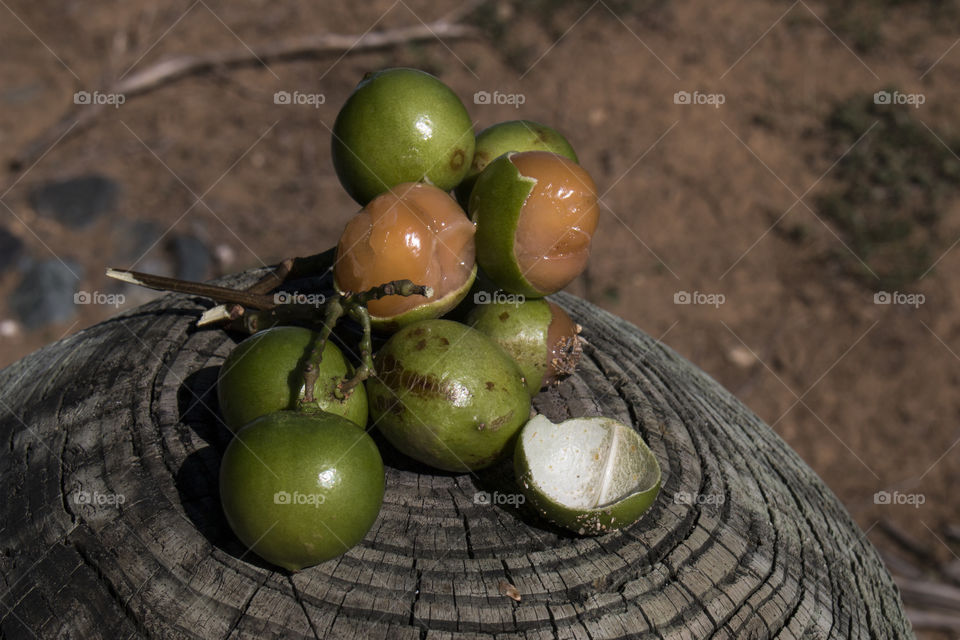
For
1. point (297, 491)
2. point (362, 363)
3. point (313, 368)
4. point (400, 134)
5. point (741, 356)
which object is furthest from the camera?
point (741, 356)

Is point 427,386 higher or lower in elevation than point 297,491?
higher

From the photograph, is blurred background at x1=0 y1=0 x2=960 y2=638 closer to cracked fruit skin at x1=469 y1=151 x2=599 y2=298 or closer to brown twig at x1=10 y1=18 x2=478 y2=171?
brown twig at x1=10 y1=18 x2=478 y2=171

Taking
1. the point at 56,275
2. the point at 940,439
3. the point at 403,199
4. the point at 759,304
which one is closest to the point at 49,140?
the point at 56,275

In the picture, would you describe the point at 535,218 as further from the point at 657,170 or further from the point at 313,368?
the point at 657,170

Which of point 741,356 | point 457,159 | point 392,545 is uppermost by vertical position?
point 457,159

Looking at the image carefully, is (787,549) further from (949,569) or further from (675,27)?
(675,27)

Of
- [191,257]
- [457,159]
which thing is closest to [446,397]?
[457,159]

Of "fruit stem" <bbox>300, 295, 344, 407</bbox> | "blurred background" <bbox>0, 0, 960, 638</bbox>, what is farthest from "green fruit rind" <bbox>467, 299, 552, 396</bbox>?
"blurred background" <bbox>0, 0, 960, 638</bbox>

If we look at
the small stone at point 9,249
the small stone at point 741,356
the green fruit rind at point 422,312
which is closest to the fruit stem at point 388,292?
the green fruit rind at point 422,312
